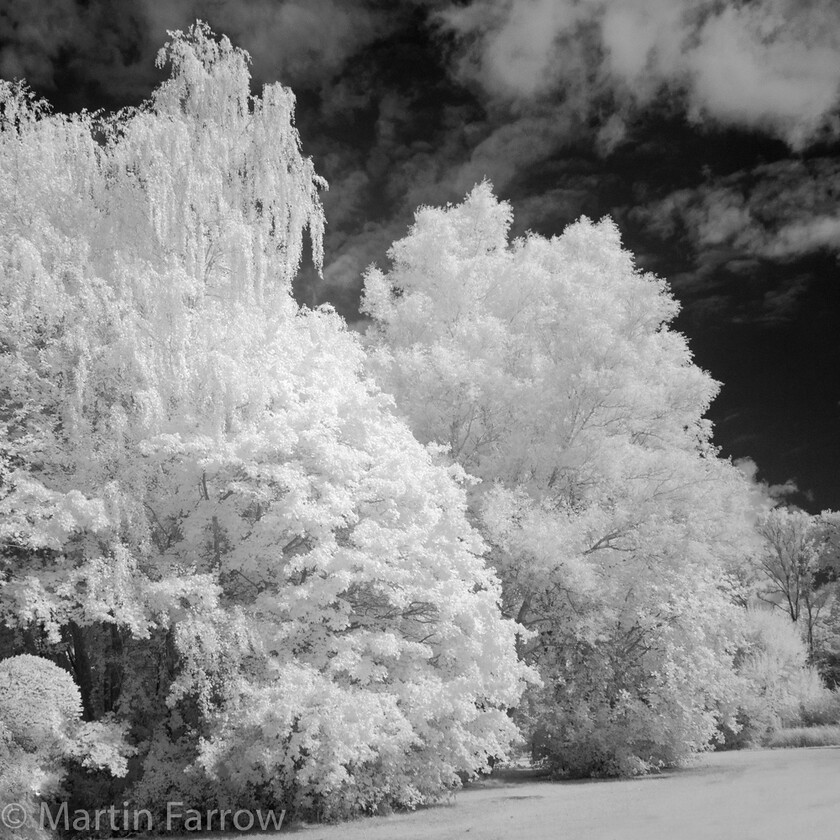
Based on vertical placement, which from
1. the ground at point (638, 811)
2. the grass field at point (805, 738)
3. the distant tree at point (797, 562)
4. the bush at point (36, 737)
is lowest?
the grass field at point (805, 738)

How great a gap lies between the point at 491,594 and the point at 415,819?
373cm

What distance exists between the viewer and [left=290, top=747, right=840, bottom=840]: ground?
1018 centimetres

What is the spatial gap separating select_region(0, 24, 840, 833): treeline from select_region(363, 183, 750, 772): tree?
100mm

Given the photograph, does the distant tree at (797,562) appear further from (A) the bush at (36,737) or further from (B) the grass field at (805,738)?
(A) the bush at (36,737)

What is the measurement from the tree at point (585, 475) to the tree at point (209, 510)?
12.9ft

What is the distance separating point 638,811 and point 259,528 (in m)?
7.35

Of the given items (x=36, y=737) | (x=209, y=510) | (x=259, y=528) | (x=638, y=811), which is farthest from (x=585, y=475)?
(x=36, y=737)

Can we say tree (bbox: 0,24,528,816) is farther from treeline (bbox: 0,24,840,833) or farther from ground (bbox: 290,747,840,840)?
ground (bbox: 290,747,840,840)

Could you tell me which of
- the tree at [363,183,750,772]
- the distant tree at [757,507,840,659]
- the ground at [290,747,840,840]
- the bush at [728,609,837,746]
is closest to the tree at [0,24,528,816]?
the ground at [290,747,840,840]

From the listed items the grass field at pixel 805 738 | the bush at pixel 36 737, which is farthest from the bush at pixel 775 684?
the bush at pixel 36 737

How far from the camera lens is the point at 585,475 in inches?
709

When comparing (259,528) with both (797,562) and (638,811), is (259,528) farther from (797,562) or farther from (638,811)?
(797,562)

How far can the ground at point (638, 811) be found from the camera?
10.2 metres

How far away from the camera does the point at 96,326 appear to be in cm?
1187
